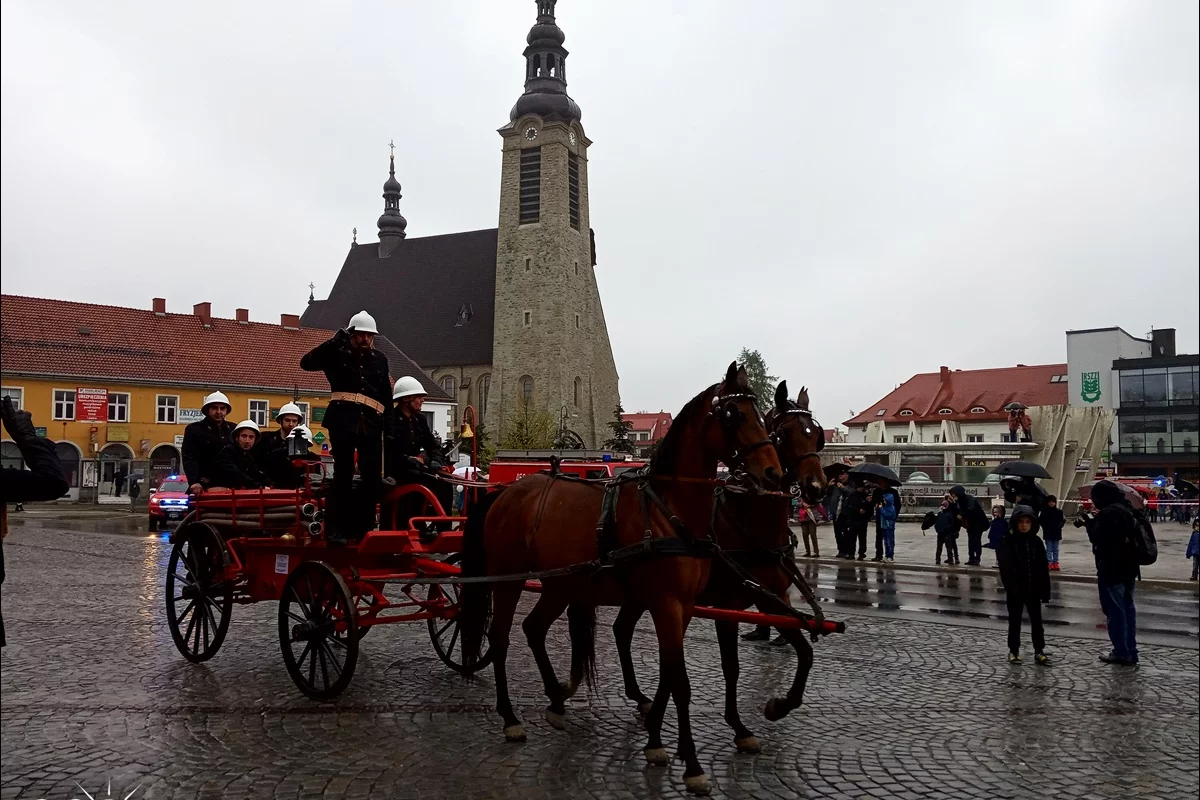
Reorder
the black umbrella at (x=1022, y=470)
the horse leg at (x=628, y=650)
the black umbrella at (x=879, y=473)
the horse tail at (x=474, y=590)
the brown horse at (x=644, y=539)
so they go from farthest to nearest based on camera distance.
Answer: the black umbrella at (x=879, y=473) → the black umbrella at (x=1022, y=470) → the horse tail at (x=474, y=590) → the horse leg at (x=628, y=650) → the brown horse at (x=644, y=539)

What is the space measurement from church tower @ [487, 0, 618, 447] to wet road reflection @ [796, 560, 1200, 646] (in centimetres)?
4304

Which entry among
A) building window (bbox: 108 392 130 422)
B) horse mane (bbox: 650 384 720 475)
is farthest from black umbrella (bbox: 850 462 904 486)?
building window (bbox: 108 392 130 422)

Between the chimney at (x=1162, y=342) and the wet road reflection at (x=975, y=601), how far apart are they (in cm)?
4997

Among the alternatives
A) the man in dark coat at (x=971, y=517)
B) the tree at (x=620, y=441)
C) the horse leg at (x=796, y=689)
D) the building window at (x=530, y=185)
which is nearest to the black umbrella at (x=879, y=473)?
the man in dark coat at (x=971, y=517)

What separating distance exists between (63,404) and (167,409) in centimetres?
442

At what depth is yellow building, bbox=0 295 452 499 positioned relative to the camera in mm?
43062

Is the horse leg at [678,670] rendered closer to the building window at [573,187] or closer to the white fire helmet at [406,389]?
the white fire helmet at [406,389]

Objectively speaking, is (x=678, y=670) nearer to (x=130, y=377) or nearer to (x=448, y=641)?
(x=448, y=641)

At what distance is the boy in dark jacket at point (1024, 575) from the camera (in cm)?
883

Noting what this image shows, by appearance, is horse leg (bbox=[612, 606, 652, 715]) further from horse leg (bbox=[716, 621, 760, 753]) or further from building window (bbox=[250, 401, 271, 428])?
building window (bbox=[250, 401, 271, 428])

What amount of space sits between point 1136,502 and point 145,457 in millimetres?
44771

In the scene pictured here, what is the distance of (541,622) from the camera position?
641 centimetres

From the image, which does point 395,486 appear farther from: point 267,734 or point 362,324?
point 267,734

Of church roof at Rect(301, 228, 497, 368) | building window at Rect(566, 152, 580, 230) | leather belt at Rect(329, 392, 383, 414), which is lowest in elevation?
leather belt at Rect(329, 392, 383, 414)
